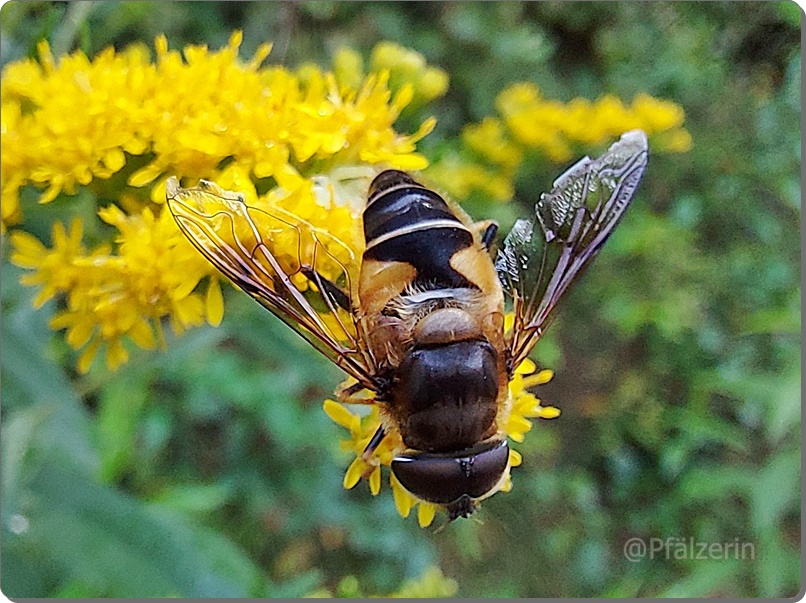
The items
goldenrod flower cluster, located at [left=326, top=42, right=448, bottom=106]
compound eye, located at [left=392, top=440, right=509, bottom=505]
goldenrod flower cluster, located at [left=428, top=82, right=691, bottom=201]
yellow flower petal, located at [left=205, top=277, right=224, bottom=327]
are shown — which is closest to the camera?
compound eye, located at [left=392, top=440, right=509, bottom=505]

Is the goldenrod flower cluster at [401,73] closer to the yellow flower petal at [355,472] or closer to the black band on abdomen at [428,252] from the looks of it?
the black band on abdomen at [428,252]

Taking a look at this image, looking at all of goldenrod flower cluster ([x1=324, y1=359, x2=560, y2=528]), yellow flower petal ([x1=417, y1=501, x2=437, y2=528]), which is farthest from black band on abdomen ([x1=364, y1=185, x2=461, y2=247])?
yellow flower petal ([x1=417, y1=501, x2=437, y2=528])

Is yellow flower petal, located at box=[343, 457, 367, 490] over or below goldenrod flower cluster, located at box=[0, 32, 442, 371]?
below

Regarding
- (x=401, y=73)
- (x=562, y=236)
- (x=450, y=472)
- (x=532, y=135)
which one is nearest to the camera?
(x=450, y=472)

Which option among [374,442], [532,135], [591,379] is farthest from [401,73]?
[591,379]

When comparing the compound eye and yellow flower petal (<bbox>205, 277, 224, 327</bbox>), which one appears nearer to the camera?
the compound eye

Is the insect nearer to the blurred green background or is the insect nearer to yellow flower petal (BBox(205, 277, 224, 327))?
yellow flower petal (BBox(205, 277, 224, 327))

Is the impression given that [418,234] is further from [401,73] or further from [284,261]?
[401,73]
